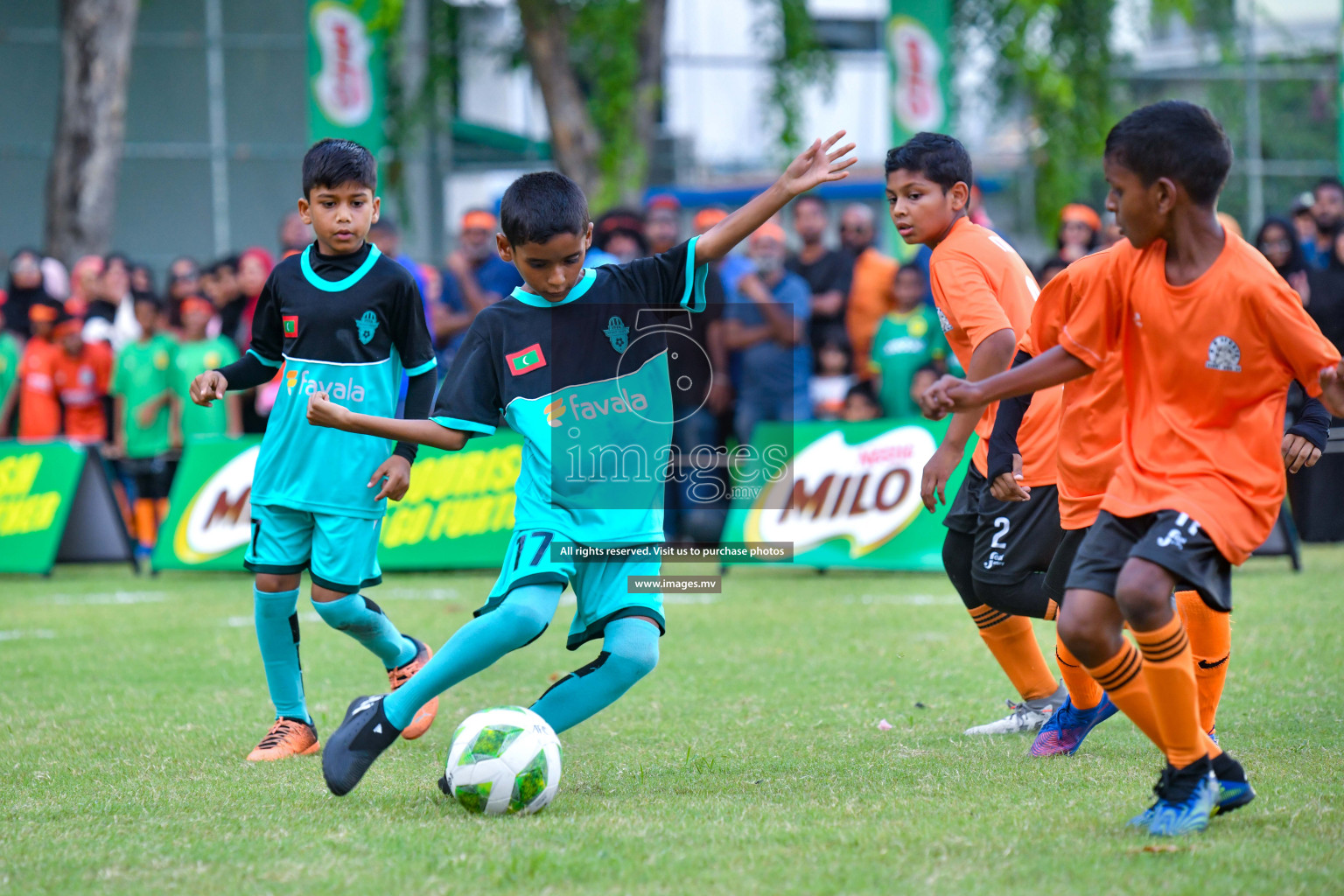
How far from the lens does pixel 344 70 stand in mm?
16203

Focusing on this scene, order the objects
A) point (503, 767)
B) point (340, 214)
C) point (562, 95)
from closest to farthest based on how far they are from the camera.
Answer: point (503, 767) < point (340, 214) < point (562, 95)

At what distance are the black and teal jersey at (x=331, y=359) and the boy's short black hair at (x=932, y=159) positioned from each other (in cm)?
191

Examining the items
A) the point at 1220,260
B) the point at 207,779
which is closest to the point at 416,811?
the point at 207,779

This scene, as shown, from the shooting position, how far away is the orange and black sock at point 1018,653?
5328mm

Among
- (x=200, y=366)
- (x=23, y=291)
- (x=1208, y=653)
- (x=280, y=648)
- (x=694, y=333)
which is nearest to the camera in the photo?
(x=1208, y=653)

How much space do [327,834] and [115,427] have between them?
370 inches

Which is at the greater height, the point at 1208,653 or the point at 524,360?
the point at 524,360

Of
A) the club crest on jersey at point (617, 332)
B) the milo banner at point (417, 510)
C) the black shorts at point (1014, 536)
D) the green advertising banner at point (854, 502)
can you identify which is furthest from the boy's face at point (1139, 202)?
the milo banner at point (417, 510)

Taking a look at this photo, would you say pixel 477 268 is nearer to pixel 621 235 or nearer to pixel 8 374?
pixel 621 235

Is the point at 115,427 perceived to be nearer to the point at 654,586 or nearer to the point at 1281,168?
the point at 654,586

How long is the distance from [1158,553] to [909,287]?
7.98 m

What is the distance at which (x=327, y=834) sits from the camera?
3803 millimetres

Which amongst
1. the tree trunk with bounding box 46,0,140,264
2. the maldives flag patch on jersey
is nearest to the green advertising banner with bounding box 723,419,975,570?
the maldives flag patch on jersey

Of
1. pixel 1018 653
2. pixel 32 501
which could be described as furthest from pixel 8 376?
pixel 1018 653
